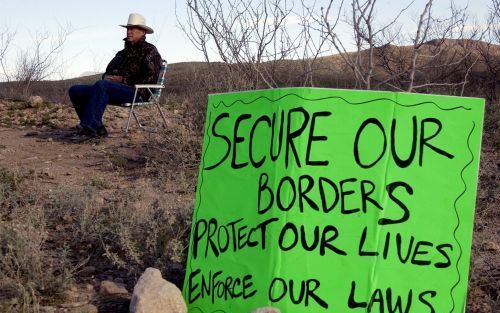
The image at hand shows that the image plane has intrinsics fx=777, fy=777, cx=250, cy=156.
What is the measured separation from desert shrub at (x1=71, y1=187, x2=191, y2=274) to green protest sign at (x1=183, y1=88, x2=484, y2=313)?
2.97ft

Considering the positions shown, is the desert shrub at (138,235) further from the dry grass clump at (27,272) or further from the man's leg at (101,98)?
the man's leg at (101,98)

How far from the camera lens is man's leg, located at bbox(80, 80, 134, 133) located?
8148mm

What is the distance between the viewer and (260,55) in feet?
24.1

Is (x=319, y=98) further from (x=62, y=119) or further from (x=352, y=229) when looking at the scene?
(x=62, y=119)

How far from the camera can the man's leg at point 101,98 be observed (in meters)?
8.15

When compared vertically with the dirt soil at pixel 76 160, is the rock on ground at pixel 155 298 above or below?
below

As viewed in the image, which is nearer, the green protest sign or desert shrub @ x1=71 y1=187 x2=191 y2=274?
the green protest sign

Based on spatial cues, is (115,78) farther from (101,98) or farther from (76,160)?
(76,160)

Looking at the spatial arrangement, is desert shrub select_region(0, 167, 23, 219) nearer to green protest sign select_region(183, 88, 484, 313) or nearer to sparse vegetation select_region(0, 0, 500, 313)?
sparse vegetation select_region(0, 0, 500, 313)

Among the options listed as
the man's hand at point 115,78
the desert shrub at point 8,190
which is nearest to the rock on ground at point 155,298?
the desert shrub at point 8,190

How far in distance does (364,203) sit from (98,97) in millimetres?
5605

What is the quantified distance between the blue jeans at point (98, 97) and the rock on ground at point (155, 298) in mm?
5162

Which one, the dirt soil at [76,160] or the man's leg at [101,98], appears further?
the man's leg at [101,98]

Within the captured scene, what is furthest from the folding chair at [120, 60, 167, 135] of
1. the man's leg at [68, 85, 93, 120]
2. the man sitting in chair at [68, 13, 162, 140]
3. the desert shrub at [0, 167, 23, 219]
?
the desert shrub at [0, 167, 23, 219]
